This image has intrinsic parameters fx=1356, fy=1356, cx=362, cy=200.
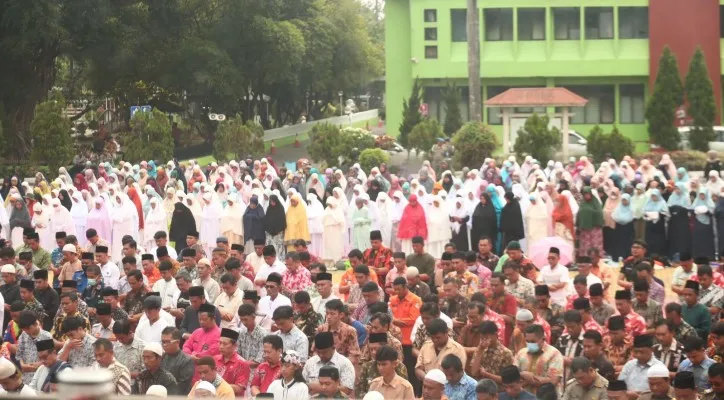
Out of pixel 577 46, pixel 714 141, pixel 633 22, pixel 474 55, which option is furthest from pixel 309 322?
pixel 633 22

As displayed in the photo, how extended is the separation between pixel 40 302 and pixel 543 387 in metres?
5.93

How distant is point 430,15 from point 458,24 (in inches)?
37.0

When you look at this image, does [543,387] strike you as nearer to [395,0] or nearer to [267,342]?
[267,342]

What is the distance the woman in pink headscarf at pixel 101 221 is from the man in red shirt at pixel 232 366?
38.5 ft

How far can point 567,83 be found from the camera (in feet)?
141

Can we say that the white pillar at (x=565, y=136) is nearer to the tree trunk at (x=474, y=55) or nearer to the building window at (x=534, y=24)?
the tree trunk at (x=474, y=55)

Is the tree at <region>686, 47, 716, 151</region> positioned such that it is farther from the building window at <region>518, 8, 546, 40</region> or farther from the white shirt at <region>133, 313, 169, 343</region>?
the white shirt at <region>133, 313, 169, 343</region>

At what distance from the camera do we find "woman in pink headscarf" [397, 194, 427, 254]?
20.2 m

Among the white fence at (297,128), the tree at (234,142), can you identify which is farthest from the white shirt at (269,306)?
the white fence at (297,128)

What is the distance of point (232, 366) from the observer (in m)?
10.1

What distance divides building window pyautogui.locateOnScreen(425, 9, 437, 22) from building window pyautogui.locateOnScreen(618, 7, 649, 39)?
5788mm

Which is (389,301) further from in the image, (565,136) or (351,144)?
A: (351,144)

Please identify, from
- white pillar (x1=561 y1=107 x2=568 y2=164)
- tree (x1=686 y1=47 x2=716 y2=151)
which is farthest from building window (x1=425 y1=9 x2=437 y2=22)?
white pillar (x1=561 y1=107 x2=568 y2=164)

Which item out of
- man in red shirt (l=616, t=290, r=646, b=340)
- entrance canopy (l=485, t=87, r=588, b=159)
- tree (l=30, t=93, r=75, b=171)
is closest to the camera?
man in red shirt (l=616, t=290, r=646, b=340)
